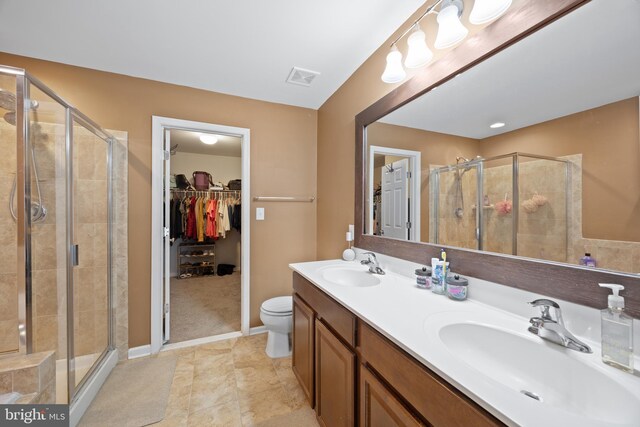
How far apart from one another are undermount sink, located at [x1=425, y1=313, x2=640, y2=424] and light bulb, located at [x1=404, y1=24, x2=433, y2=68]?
124 centimetres

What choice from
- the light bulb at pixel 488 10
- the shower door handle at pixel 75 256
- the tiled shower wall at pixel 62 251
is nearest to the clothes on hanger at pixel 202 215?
the tiled shower wall at pixel 62 251

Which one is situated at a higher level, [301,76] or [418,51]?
[301,76]

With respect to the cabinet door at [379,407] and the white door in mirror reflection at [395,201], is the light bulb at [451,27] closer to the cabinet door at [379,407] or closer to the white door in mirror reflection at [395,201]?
the white door in mirror reflection at [395,201]

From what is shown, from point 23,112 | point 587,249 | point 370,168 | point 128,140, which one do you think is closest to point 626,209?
point 587,249

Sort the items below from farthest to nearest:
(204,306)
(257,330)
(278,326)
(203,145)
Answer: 1. (203,145)
2. (204,306)
3. (257,330)
4. (278,326)

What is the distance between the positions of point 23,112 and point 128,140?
0.82 metres

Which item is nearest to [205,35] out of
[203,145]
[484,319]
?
[484,319]

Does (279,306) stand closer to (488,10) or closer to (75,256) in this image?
(75,256)

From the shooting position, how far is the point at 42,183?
1.39 m

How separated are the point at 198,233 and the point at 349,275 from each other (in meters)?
3.38

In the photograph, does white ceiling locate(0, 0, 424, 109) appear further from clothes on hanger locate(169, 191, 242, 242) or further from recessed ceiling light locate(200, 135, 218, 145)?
clothes on hanger locate(169, 191, 242, 242)

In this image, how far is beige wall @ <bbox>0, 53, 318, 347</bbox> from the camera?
6.47 ft

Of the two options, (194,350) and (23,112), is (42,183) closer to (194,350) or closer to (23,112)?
(23,112)

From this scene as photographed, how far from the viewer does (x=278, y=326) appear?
1998 mm
